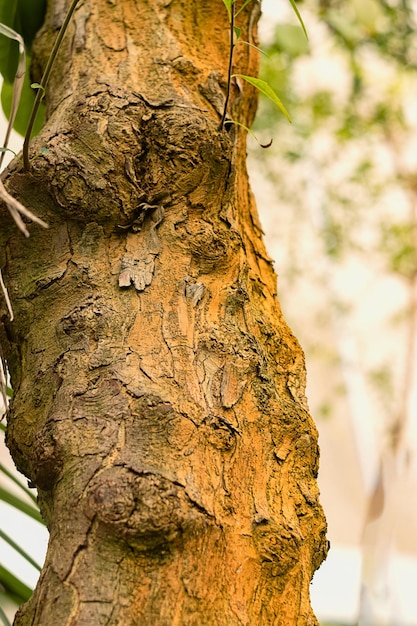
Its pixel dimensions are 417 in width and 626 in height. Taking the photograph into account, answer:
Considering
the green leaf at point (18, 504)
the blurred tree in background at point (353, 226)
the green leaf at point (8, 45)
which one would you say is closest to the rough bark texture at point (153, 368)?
the green leaf at point (8, 45)

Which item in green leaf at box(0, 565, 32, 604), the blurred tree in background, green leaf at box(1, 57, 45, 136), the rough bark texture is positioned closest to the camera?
the rough bark texture

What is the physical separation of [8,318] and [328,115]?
117 inches

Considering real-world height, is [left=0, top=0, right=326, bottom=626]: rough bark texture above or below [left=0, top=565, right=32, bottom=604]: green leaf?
above

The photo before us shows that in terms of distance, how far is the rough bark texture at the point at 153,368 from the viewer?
458 millimetres

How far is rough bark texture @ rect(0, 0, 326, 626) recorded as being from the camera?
0.46m

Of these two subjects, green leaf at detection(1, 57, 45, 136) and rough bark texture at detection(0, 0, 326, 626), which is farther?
green leaf at detection(1, 57, 45, 136)

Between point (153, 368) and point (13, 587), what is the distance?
34cm

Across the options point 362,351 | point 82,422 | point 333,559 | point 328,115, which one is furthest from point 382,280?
point 82,422

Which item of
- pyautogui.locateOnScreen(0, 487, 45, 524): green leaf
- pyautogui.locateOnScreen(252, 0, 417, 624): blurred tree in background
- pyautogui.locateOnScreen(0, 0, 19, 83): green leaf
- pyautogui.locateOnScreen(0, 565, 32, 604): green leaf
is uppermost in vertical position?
pyautogui.locateOnScreen(252, 0, 417, 624): blurred tree in background

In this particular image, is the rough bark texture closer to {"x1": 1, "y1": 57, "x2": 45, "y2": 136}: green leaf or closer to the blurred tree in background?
{"x1": 1, "y1": 57, "x2": 45, "y2": 136}: green leaf

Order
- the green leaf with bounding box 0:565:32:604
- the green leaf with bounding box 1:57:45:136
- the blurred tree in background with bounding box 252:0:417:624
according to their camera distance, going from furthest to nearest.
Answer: the blurred tree in background with bounding box 252:0:417:624 → the green leaf with bounding box 1:57:45:136 → the green leaf with bounding box 0:565:32:604

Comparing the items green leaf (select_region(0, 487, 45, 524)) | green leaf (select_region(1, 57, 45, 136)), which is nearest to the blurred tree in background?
green leaf (select_region(1, 57, 45, 136))

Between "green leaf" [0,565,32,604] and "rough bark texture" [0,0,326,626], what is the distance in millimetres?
235

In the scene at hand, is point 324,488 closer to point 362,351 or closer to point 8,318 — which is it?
point 362,351
